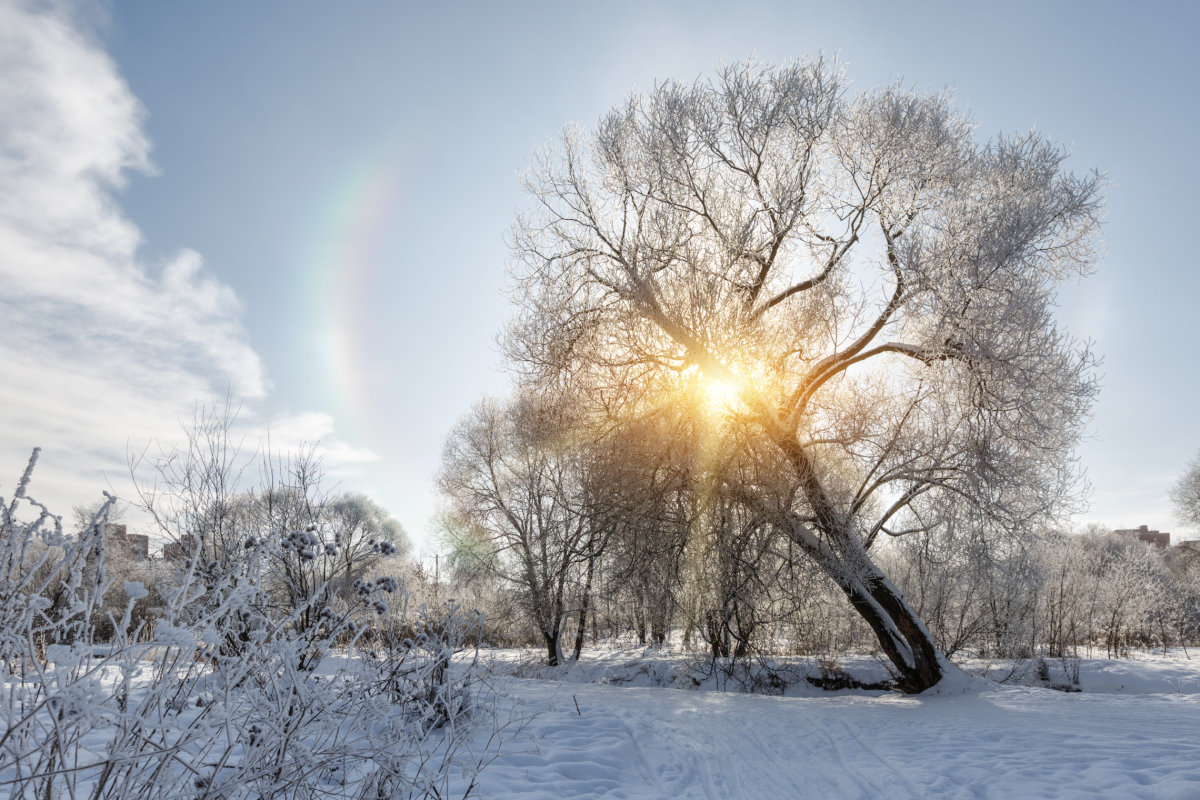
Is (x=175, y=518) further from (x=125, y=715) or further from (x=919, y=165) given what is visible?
(x=919, y=165)

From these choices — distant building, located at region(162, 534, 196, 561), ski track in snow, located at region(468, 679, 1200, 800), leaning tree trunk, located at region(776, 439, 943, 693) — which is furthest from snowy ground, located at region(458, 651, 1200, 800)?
distant building, located at region(162, 534, 196, 561)

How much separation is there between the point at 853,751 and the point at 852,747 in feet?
0.57

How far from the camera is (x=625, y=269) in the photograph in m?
10.7

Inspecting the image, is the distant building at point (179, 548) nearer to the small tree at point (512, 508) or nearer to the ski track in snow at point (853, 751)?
the ski track in snow at point (853, 751)

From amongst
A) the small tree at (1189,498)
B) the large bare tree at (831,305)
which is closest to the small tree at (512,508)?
the large bare tree at (831,305)

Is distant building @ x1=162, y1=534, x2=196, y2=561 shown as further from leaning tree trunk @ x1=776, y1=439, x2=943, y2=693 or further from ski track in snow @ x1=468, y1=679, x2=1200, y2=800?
leaning tree trunk @ x1=776, y1=439, x2=943, y2=693

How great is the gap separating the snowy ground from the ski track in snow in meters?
0.02

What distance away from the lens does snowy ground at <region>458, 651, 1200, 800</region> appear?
5008 millimetres

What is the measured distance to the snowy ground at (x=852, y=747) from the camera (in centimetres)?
501

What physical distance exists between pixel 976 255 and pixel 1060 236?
348 cm

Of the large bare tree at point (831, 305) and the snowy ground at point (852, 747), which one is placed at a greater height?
the large bare tree at point (831, 305)

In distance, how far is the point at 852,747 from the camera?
21.4 feet

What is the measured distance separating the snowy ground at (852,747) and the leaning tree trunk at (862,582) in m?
0.79

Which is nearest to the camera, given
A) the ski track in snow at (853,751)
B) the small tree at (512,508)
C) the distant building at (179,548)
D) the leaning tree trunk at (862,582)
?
the ski track in snow at (853,751)
